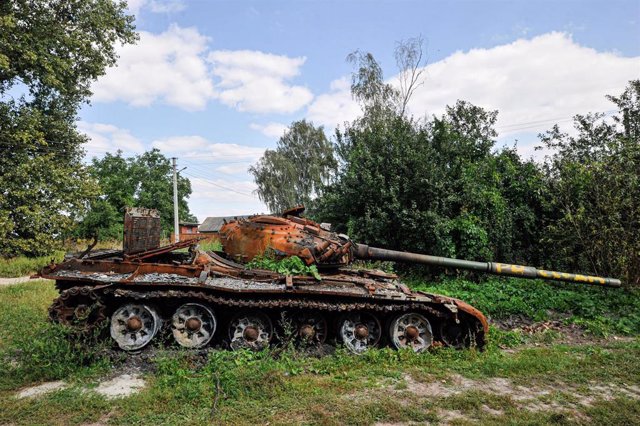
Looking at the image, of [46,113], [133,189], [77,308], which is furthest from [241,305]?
[133,189]

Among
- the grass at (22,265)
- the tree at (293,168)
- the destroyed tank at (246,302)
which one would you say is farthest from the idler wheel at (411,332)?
the tree at (293,168)

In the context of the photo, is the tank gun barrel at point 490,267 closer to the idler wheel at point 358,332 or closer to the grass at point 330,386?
the grass at point 330,386

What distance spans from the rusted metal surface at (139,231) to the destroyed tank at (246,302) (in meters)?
0.02

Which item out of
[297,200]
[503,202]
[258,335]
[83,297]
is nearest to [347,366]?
[258,335]

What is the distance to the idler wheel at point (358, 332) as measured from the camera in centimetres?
681

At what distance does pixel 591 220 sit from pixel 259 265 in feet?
32.5

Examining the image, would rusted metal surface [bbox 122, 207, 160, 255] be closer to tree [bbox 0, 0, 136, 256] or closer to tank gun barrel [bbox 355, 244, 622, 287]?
tank gun barrel [bbox 355, 244, 622, 287]

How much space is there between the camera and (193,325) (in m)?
6.54

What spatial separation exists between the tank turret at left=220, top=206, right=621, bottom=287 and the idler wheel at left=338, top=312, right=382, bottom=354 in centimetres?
113

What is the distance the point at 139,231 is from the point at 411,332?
506 cm

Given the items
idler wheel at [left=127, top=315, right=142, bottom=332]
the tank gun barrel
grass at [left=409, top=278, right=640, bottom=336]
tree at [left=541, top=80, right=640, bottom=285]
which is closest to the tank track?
idler wheel at [left=127, top=315, right=142, bottom=332]

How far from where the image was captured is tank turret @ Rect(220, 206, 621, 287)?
7.48 metres

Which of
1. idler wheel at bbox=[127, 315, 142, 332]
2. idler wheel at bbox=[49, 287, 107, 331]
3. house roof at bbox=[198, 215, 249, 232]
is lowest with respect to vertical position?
idler wheel at bbox=[127, 315, 142, 332]

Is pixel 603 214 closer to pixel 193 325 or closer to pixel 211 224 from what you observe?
pixel 193 325
